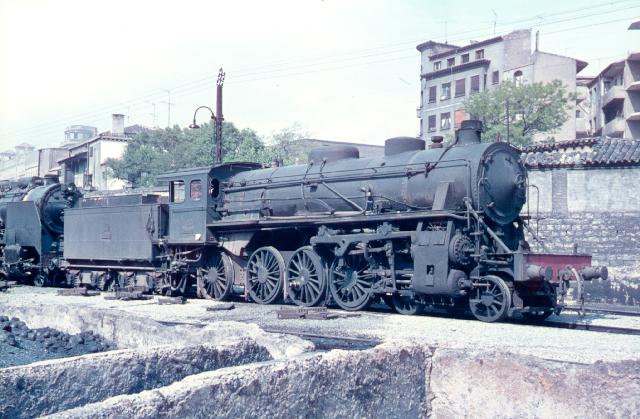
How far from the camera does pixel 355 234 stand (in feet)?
36.9

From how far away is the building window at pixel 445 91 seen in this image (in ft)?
163

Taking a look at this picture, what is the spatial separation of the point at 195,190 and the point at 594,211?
1042cm

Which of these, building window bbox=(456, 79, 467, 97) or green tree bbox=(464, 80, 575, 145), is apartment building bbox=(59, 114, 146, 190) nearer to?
building window bbox=(456, 79, 467, 97)

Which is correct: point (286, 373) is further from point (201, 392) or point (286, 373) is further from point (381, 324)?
point (381, 324)

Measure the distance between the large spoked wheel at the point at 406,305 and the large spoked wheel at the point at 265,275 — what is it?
2.63 meters

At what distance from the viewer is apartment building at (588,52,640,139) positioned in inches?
1524

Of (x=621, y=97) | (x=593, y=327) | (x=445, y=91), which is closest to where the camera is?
(x=593, y=327)

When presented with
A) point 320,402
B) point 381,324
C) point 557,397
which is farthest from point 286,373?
point 381,324

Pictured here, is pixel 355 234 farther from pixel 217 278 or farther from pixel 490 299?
pixel 217 278

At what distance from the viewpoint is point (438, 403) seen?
15.5 feet

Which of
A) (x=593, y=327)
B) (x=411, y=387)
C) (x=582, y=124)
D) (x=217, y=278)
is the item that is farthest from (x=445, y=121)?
(x=411, y=387)

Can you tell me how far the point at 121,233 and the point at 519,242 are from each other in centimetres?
988

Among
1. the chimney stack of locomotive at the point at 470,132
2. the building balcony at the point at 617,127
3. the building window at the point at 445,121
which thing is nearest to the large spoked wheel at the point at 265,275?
the chimney stack of locomotive at the point at 470,132

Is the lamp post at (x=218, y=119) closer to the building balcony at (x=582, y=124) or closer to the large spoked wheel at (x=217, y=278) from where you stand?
the large spoked wheel at (x=217, y=278)
